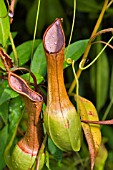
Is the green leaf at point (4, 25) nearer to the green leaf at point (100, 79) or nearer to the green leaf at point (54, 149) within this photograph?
the green leaf at point (54, 149)

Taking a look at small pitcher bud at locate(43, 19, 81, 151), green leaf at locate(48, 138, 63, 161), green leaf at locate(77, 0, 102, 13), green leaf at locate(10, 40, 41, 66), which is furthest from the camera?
green leaf at locate(77, 0, 102, 13)

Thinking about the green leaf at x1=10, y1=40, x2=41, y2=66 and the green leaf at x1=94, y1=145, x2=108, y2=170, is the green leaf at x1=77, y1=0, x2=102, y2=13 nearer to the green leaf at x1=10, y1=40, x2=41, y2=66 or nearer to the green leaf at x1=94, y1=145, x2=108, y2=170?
the green leaf at x1=10, y1=40, x2=41, y2=66

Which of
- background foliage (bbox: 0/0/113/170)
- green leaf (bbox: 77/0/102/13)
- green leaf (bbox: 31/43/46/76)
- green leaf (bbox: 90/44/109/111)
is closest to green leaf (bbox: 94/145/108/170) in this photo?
background foliage (bbox: 0/0/113/170)

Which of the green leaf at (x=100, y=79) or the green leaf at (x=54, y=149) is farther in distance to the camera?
the green leaf at (x=100, y=79)

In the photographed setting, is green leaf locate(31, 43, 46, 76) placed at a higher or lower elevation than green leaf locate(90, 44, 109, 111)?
higher

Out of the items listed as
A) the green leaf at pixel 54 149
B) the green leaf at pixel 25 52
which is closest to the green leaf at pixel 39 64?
the green leaf at pixel 25 52

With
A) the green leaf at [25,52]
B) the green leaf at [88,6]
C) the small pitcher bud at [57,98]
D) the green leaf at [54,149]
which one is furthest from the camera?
the green leaf at [88,6]

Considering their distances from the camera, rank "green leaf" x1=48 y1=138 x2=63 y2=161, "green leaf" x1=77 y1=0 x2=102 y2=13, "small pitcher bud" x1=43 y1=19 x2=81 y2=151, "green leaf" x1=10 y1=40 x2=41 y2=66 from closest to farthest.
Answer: "small pitcher bud" x1=43 y1=19 x2=81 y2=151 → "green leaf" x1=48 y1=138 x2=63 y2=161 → "green leaf" x1=10 y1=40 x2=41 y2=66 → "green leaf" x1=77 y1=0 x2=102 y2=13
